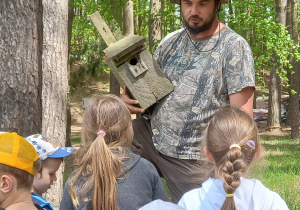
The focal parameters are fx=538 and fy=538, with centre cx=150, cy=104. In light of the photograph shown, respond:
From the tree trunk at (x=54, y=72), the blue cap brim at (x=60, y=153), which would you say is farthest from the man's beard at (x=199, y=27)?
the tree trunk at (x=54, y=72)

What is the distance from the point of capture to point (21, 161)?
8.50ft

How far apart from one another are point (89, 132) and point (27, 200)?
1.68 feet

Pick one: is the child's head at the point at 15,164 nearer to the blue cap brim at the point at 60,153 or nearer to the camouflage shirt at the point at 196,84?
the blue cap brim at the point at 60,153

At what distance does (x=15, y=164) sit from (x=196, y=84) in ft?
4.44

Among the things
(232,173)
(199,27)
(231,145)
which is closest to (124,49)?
(199,27)

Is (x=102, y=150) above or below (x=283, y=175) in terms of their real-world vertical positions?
above

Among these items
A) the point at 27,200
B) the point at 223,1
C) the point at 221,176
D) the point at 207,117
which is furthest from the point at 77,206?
the point at 223,1

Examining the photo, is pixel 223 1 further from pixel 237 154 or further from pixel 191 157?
pixel 237 154

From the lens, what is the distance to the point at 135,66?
12.8ft

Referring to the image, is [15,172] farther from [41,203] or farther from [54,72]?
[54,72]

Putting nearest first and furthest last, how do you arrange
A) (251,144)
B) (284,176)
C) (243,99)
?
(251,144)
(243,99)
(284,176)

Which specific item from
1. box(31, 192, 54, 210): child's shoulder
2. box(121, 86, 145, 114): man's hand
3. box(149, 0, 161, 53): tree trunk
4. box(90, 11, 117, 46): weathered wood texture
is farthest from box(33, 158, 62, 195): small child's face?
box(149, 0, 161, 53): tree trunk

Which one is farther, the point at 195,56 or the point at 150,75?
the point at 150,75

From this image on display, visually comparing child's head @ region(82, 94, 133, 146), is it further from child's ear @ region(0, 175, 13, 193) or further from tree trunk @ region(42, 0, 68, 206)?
tree trunk @ region(42, 0, 68, 206)
